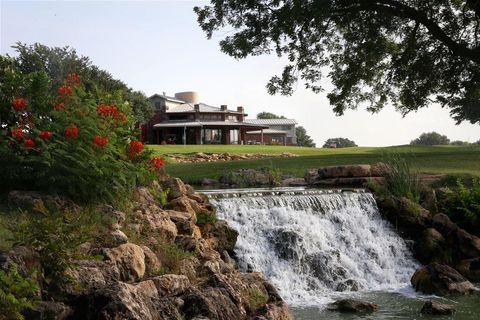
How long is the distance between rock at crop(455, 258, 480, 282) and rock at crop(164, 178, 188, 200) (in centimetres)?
727

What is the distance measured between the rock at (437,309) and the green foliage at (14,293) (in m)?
7.52

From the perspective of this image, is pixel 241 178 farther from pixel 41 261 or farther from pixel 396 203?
pixel 41 261

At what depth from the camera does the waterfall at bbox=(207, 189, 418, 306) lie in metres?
13.6

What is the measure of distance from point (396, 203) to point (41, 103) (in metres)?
10.9

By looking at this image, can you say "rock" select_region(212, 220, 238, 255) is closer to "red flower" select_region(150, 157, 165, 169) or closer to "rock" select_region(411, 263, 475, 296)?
"red flower" select_region(150, 157, 165, 169)

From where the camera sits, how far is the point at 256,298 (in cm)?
929

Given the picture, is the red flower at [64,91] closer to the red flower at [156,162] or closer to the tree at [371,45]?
the red flower at [156,162]

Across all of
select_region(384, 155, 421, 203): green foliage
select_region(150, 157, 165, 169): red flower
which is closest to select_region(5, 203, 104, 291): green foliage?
select_region(150, 157, 165, 169): red flower

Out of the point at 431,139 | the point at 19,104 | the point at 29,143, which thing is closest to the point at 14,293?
the point at 29,143

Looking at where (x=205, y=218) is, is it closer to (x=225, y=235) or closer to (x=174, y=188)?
(x=225, y=235)

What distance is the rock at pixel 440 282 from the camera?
12742mm

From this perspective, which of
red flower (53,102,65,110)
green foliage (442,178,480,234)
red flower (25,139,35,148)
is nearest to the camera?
red flower (25,139,35,148)

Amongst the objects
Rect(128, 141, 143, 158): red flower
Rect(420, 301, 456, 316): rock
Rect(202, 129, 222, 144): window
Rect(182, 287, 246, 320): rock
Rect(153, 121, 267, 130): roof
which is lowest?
Rect(420, 301, 456, 316): rock

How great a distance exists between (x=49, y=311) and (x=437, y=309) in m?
7.39
